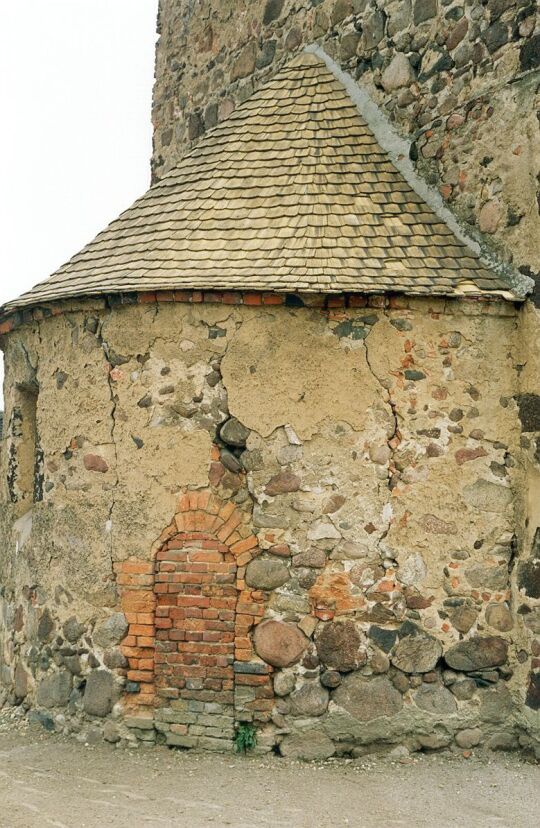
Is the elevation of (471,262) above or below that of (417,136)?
below

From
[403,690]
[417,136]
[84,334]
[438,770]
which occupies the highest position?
[417,136]

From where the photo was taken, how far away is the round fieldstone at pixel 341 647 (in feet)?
22.9

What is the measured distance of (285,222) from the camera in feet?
24.9

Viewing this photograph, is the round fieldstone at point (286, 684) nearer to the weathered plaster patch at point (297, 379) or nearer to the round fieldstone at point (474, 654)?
the round fieldstone at point (474, 654)

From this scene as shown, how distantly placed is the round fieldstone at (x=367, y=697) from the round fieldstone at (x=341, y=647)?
0.31ft

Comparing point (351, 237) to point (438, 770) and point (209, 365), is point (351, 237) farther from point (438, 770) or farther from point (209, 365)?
point (438, 770)

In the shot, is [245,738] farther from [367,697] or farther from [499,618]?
[499,618]

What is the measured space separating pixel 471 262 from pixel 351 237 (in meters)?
0.87

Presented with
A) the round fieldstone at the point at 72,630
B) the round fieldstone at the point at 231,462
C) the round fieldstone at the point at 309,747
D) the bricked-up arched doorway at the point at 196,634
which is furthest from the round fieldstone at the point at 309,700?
the round fieldstone at the point at 72,630

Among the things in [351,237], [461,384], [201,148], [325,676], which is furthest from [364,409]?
[201,148]

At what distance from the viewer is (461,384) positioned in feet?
Result: 23.5

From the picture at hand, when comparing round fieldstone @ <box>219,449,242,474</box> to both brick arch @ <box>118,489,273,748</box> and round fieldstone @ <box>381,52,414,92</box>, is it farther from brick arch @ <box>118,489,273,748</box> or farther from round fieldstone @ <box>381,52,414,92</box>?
round fieldstone @ <box>381,52,414,92</box>

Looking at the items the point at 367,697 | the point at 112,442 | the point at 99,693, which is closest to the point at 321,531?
the point at 367,697

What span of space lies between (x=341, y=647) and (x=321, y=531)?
2.58 ft
